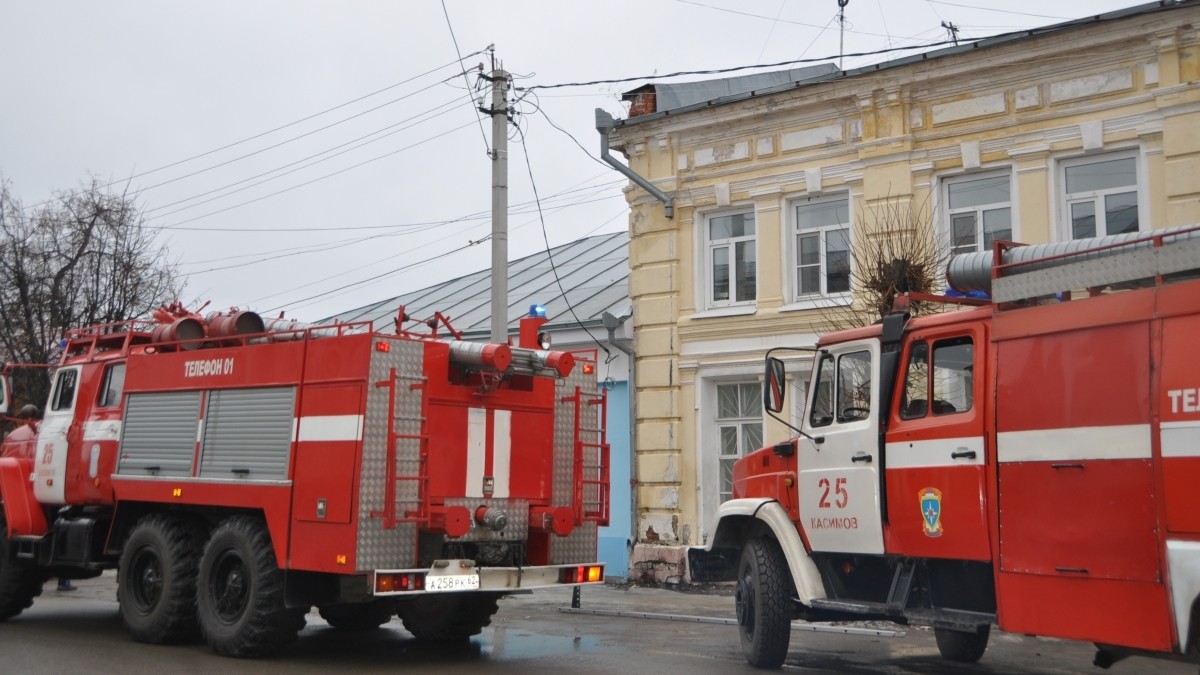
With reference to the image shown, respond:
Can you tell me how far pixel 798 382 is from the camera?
17047 mm

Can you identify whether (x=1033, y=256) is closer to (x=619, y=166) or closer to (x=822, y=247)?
(x=822, y=247)

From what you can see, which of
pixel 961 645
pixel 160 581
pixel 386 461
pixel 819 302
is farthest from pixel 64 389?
pixel 961 645

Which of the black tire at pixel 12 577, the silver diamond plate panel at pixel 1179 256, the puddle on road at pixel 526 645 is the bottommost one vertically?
the puddle on road at pixel 526 645

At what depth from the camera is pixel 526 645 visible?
11.6 meters

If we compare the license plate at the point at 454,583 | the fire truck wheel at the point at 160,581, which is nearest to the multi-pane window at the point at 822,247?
the license plate at the point at 454,583

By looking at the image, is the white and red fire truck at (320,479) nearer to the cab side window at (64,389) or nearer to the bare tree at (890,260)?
the cab side window at (64,389)

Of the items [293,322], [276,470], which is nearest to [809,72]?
[293,322]

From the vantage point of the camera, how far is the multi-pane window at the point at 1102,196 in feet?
48.0

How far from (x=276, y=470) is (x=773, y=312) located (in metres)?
8.56

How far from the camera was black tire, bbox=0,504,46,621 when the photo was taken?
13133mm

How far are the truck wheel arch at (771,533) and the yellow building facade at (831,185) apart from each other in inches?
135

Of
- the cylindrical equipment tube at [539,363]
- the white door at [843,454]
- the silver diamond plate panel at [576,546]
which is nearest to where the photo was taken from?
the white door at [843,454]

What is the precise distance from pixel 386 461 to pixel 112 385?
15.3ft

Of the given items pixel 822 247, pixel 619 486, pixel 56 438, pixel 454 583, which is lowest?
pixel 454 583
